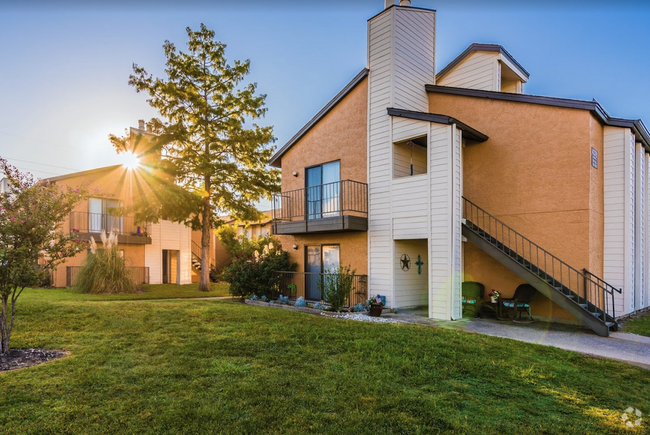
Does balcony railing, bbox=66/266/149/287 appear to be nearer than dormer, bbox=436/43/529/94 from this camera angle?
No

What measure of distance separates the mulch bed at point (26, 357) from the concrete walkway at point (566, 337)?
7.08 m

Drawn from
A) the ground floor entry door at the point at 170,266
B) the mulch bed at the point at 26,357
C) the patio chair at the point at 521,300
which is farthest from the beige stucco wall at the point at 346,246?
the ground floor entry door at the point at 170,266

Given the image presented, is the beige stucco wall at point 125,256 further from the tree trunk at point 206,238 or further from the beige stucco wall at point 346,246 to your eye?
the beige stucco wall at point 346,246

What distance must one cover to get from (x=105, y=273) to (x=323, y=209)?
28.8ft

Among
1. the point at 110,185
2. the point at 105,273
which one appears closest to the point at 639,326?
the point at 105,273

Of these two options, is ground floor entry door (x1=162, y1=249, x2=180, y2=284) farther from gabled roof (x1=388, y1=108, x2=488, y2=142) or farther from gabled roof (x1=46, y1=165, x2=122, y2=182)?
gabled roof (x1=388, y1=108, x2=488, y2=142)

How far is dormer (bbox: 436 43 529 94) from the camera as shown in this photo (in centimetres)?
1191

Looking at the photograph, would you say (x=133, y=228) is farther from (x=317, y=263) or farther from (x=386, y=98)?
(x=386, y=98)

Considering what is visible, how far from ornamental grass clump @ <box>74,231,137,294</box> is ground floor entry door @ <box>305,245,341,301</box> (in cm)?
734

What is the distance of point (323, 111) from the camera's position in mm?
13172

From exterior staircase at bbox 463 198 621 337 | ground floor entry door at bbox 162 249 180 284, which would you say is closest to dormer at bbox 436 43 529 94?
exterior staircase at bbox 463 198 621 337

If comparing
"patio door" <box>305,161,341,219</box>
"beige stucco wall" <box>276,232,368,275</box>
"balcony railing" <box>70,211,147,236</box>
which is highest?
"patio door" <box>305,161,341,219</box>

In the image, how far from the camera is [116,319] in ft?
27.1

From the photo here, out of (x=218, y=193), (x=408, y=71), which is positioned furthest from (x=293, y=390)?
(x=218, y=193)
